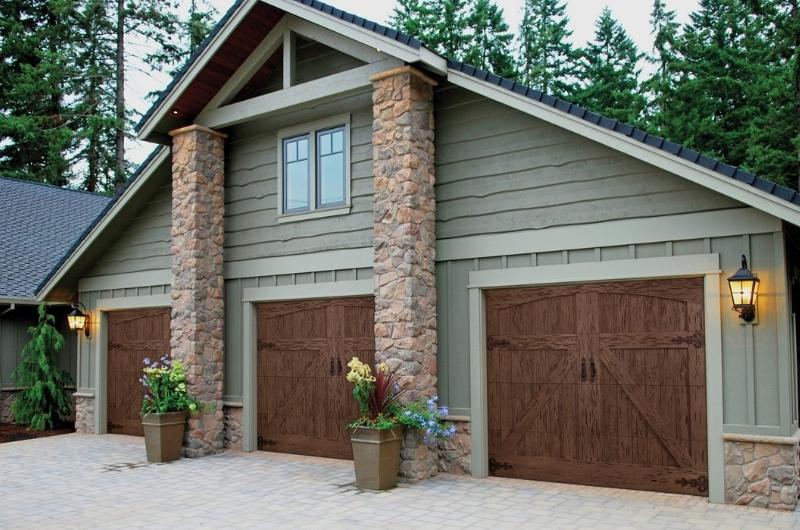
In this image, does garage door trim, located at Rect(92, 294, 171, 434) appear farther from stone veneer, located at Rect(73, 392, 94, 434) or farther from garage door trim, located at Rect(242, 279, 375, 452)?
garage door trim, located at Rect(242, 279, 375, 452)

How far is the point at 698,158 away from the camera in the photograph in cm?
681

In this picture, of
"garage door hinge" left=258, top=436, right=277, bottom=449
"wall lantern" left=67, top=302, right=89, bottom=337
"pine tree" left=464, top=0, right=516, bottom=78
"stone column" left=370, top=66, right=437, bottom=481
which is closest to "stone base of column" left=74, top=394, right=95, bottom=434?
"wall lantern" left=67, top=302, right=89, bottom=337

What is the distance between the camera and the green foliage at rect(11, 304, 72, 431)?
42.8 ft

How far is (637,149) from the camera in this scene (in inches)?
282

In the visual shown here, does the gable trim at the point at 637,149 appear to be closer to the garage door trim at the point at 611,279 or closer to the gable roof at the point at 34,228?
the garage door trim at the point at 611,279

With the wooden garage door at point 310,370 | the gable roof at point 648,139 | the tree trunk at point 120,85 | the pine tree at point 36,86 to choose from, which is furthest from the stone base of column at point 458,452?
the tree trunk at point 120,85

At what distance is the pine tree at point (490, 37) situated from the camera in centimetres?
2538

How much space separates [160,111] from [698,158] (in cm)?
692

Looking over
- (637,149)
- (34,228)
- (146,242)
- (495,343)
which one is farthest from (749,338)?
(34,228)

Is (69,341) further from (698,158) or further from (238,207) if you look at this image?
(698,158)

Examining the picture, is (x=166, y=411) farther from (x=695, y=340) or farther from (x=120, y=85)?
(x=120, y=85)

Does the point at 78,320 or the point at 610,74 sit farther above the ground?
the point at 610,74

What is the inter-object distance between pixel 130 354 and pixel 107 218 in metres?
2.21

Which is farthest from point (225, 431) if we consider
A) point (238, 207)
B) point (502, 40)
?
point (502, 40)
